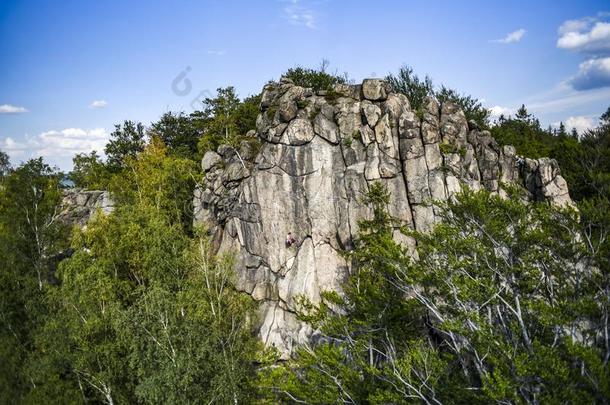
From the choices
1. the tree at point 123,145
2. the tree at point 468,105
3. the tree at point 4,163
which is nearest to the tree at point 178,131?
the tree at point 123,145

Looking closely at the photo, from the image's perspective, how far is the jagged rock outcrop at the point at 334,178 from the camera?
2973 centimetres

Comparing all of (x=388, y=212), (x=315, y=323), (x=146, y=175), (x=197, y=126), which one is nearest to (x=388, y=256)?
(x=315, y=323)

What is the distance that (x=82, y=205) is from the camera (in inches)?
1699

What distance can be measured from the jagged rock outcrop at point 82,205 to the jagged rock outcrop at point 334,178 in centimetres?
1646

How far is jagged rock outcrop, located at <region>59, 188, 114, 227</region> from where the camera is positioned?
4128 cm

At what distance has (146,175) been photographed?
38.4 meters

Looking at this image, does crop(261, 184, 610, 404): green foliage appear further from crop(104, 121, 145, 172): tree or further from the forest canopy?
crop(104, 121, 145, 172): tree

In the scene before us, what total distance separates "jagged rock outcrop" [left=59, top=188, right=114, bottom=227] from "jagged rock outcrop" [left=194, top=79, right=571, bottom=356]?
16465 mm

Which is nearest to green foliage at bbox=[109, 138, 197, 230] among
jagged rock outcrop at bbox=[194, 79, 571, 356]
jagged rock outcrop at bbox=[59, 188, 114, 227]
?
jagged rock outcrop at bbox=[59, 188, 114, 227]

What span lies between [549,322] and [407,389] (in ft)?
20.9

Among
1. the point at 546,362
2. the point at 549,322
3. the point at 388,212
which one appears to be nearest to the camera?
the point at 546,362

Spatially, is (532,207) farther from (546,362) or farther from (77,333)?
(77,333)

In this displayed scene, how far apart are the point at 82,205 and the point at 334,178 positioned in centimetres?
2833

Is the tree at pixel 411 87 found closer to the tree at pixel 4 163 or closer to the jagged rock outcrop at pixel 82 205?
the jagged rock outcrop at pixel 82 205
